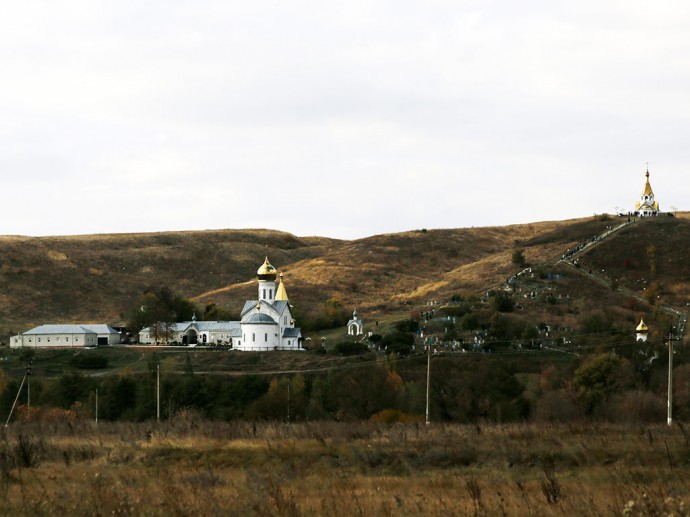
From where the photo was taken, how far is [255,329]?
311 feet

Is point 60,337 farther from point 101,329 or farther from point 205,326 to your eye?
point 205,326

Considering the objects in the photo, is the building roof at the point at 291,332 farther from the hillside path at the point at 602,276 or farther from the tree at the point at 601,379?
the tree at the point at 601,379

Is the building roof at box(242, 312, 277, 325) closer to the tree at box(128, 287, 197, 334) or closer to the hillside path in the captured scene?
the tree at box(128, 287, 197, 334)

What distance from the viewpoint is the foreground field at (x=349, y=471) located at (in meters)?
17.0

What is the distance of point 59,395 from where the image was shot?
71.5 m

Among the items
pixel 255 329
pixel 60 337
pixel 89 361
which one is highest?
pixel 255 329

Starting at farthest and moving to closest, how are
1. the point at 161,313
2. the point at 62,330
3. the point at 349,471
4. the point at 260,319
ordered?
the point at 161,313
the point at 62,330
the point at 260,319
the point at 349,471

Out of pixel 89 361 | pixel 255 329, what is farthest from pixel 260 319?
pixel 89 361

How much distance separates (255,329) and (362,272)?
65.7 metres

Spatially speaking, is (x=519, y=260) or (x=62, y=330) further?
(x=519, y=260)

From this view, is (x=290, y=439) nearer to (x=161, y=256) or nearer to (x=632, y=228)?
(x=632, y=228)

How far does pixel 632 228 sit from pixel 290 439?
11175 centimetres

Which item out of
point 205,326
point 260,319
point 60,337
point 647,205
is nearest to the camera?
point 260,319

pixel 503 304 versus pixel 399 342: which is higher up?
pixel 503 304
